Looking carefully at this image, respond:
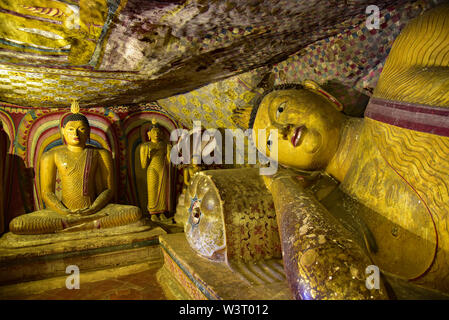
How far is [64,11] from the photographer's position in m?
1.84

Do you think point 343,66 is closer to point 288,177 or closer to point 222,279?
point 288,177

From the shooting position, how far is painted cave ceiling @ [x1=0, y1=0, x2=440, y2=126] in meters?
1.83

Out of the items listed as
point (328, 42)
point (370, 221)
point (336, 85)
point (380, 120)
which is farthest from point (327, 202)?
point (328, 42)

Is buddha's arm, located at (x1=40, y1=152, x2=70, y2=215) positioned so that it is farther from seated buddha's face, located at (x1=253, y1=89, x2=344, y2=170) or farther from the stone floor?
Result: seated buddha's face, located at (x1=253, y1=89, x2=344, y2=170)

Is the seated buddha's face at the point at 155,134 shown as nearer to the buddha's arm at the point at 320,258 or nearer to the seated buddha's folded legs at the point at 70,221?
the seated buddha's folded legs at the point at 70,221

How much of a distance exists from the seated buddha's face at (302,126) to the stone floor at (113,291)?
5.08 feet

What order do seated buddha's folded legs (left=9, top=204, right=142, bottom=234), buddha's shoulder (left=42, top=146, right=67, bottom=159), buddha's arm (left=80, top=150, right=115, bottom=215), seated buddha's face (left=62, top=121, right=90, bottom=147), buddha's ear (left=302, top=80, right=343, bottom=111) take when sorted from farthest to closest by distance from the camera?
1. buddha's arm (left=80, top=150, right=115, bottom=215)
2. buddha's shoulder (left=42, top=146, right=67, bottom=159)
3. seated buddha's face (left=62, top=121, right=90, bottom=147)
4. seated buddha's folded legs (left=9, top=204, right=142, bottom=234)
5. buddha's ear (left=302, top=80, right=343, bottom=111)

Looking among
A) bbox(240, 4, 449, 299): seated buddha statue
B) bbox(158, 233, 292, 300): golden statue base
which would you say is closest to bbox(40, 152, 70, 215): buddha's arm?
bbox(158, 233, 292, 300): golden statue base

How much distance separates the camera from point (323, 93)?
7.58 feet

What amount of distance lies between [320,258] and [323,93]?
1460 millimetres

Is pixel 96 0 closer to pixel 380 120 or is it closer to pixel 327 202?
pixel 380 120

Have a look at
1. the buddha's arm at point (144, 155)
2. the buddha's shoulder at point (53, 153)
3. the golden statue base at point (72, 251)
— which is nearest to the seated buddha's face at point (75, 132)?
the buddha's shoulder at point (53, 153)

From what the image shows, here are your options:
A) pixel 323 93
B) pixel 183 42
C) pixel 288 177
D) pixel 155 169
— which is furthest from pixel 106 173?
pixel 323 93

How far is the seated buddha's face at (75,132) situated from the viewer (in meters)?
3.68
